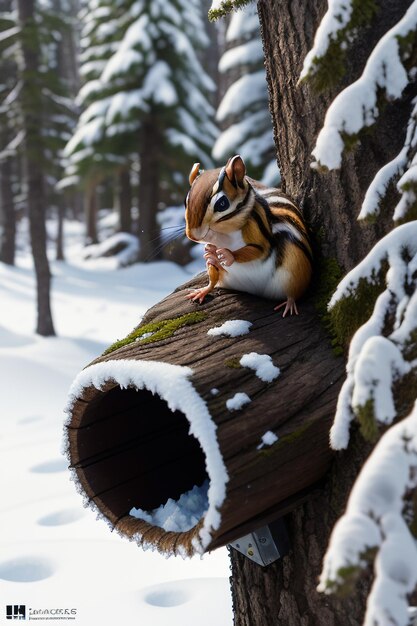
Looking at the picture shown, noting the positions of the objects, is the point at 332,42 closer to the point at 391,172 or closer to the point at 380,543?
the point at 391,172

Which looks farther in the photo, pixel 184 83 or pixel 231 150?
pixel 184 83

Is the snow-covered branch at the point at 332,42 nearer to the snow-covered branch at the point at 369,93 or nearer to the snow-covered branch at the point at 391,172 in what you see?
the snow-covered branch at the point at 369,93

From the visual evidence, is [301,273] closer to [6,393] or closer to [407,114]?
[407,114]

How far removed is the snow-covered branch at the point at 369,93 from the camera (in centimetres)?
151

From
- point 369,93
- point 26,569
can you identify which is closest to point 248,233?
point 369,93

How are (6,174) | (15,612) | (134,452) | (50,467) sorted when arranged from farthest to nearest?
(6,174)
(50,467)
(15,612)
(134,452)

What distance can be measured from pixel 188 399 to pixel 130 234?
18.4 m

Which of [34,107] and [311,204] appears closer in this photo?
[311,204]

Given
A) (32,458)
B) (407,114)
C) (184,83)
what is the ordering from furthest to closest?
(184,83)
(32,458)
(407,114)

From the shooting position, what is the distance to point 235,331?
1840 millimetres

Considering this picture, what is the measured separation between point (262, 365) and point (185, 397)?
245 millimetres

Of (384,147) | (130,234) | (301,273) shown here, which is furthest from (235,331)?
(130,234)

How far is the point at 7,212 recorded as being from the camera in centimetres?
1639

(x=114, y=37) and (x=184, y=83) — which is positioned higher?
(x=114, y=37)
